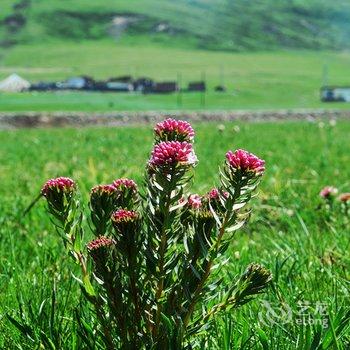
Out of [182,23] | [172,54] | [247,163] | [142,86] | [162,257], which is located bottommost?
[142,86]

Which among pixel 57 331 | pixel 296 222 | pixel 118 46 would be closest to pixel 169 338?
pixel 57 331

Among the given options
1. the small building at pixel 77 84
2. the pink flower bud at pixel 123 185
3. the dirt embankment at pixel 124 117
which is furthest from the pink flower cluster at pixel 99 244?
the small building at pixel 77 84

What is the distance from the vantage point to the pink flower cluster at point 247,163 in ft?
4.74

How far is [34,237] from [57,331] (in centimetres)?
219

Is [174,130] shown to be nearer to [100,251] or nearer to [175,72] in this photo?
[100,251]

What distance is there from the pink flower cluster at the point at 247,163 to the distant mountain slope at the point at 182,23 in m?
84.9

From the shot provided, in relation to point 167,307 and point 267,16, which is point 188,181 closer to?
point 167,307

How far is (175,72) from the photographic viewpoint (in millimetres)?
69312

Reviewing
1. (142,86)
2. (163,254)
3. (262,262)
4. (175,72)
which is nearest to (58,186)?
(163,254)

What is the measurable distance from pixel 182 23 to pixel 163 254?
358ft

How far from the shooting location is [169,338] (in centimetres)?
155

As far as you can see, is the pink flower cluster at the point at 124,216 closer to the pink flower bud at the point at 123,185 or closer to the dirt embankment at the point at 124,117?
the pink flower bud at the point at 123,185

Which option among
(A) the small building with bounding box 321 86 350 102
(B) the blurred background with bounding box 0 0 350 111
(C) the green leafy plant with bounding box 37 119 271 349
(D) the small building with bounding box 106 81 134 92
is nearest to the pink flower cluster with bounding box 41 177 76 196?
(C) the green leafy plant with bounding box 37 119 271 349

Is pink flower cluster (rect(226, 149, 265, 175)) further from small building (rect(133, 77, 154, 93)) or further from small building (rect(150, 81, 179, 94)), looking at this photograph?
small building (rect(150, 81, 179, 94))
